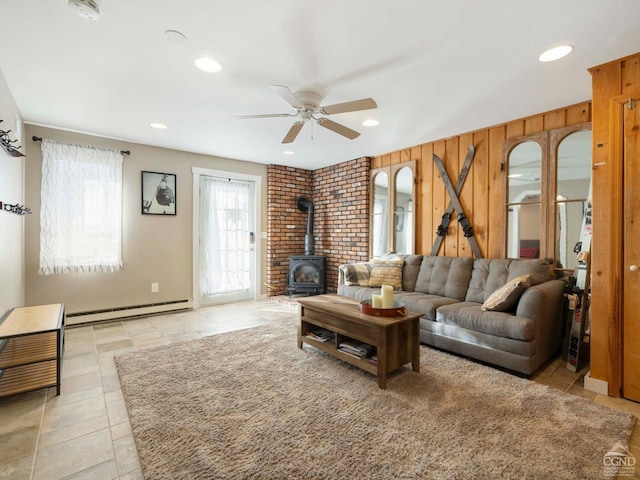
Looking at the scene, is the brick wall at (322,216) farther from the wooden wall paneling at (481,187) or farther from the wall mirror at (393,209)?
the wooden wall paneling at (481,187)

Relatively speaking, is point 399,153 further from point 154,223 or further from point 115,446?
point 115,446

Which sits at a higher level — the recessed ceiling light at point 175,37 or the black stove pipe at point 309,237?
the recessed ceiling light at point 175,37

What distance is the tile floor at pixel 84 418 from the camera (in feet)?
4.94

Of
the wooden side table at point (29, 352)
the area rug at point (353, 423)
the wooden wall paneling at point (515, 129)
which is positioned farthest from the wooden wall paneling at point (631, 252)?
the wooden side table at point (29, 352)

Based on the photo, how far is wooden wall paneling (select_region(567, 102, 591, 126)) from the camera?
2822 mm

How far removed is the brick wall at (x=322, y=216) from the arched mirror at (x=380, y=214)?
0.37 feet

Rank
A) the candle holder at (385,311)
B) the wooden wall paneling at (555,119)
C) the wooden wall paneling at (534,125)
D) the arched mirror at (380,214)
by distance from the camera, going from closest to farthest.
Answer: the candle holder at (385,311), the wooden wall paneling at (555,119), the wooden wall paneling at (534,125), the arched mirror at (380,214)

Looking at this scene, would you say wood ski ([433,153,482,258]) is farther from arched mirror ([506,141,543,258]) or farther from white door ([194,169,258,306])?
white door ([194,169,258,306])

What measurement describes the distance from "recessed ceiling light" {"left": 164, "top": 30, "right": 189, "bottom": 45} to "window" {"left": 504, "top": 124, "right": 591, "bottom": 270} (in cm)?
329

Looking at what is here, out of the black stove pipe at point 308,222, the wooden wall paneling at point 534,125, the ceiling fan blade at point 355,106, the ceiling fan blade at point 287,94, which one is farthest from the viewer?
the black stove pipe at point 308,222

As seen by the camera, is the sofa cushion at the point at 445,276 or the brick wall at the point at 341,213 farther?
the brick wall at the point at 341,213

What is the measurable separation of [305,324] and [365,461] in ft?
5.18

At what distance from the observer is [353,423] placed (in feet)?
5.96

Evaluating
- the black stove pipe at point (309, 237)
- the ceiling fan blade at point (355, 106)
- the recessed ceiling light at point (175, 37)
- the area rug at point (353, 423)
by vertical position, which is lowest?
the area rug at point (353, 423)
